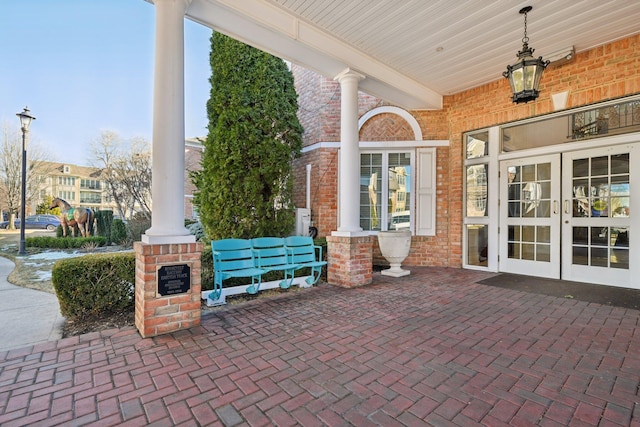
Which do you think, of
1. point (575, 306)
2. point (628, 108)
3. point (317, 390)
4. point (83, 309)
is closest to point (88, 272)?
point (83, 309)

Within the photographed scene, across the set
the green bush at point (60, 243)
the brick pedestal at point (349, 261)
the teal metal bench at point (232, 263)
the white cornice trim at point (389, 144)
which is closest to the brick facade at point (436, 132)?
the white cornice trim at point (389, 144)

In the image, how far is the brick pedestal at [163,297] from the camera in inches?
107

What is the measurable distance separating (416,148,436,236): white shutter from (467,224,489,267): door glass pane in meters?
0.70

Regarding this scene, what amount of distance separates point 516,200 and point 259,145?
15.1ft

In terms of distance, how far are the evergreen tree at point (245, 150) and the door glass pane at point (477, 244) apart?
362 cm

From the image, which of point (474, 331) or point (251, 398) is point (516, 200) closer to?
point (474, 331)

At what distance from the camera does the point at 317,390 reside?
1897mm

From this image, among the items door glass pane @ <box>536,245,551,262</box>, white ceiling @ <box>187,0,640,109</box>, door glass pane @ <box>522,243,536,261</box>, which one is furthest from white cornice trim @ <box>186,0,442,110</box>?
door glass pane @ <box>536,245,551,262</box>

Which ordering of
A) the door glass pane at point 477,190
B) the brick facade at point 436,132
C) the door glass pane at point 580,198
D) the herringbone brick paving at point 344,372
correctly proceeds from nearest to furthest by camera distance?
the herringbone brick paving at point 344,372 < the door glass pane at point 580,198 < the brick facade at point 436,132 < the door glass pane at point 477,190

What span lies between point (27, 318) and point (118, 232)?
28.4ft

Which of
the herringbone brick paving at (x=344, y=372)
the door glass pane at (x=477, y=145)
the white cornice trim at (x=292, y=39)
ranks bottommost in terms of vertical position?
the herringbone brick paving at (x=344, y=372)

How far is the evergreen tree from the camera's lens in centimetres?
473

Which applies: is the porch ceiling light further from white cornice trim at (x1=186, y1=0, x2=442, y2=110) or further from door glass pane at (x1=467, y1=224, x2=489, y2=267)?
door glass pane at (x1=467, y1=224, x2=489, y2=267)

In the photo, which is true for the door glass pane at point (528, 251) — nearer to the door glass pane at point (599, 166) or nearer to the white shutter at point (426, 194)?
the door glass pane at point (599, 166)
